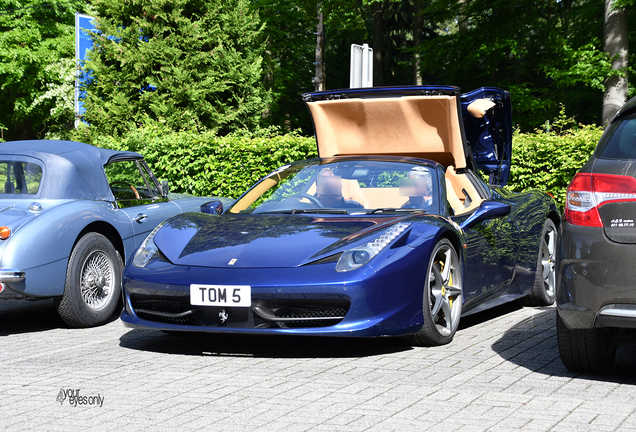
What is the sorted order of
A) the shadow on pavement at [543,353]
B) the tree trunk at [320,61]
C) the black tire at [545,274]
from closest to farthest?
1. the shadow on pavement at [543,353]
2. the black tire at [545,274]
3. the tree trunk at [320,61]

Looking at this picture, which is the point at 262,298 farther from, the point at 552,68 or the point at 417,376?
the point at 552,68

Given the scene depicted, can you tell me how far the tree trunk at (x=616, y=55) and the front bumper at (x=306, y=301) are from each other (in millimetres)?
15037

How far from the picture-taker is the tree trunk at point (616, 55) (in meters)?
18.0

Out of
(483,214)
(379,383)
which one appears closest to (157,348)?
(379,383)

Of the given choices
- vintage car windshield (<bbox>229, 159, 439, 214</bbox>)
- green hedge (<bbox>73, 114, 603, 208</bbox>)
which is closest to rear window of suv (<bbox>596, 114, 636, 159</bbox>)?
vintage car windshield (<bbox>229, 159, 439, 214</bbox>)

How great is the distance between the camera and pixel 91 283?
20.9 feet

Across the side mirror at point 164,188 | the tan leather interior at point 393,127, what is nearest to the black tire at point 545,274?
the tan leather interior at point 393,127

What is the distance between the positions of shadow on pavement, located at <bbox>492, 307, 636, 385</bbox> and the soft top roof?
12.6 ft

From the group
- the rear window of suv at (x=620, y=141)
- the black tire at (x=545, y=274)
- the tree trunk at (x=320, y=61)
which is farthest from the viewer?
the tree trunk at (x=320, y=61)

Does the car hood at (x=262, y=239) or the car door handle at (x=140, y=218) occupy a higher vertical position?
the car hood at (x=262, y=239)

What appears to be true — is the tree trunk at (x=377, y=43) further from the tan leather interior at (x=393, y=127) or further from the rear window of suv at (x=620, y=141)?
the rear window of suv at (x=620, y=141)

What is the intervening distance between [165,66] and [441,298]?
50.6 feet

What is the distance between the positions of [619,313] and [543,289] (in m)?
3.34

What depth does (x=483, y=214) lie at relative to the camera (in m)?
5.62
